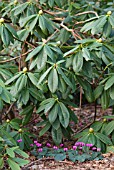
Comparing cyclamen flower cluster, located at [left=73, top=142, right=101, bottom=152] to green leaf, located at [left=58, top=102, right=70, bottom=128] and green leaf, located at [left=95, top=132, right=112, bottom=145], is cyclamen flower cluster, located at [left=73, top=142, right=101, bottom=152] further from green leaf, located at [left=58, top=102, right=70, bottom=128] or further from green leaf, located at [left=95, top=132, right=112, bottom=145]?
green leaf, located at [left=58, top=102, right=70, bottom=128]

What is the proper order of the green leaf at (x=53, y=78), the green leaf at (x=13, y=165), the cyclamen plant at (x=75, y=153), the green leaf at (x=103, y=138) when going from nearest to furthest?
the green leaf at (x=13, y=165) < the green leaf at (x=53, y=78) < the cyclamen plant at (x=75, y=153) < the green leaf at (x=103, y=138)

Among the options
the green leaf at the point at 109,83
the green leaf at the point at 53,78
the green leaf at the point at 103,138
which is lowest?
the green leaf at the point at 103,138

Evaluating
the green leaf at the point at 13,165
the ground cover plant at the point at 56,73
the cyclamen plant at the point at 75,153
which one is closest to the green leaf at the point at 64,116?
the ground cover plant at the point at 56,73

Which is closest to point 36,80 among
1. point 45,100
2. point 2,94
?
point 45,100

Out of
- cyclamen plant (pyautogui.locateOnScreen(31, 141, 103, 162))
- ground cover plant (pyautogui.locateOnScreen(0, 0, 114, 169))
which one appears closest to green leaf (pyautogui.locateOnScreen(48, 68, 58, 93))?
ground cover plant (pyautogui.locateOnScreen(0, 0, 114, 169))

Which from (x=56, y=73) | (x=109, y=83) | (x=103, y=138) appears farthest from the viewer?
(x=103, y=138)

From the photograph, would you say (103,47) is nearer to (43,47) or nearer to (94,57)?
(94,57)

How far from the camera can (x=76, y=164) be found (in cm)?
251

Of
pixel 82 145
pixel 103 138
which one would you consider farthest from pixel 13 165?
pixel 103 138

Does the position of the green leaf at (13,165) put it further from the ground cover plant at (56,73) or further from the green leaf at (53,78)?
the green leaf at (53,78)

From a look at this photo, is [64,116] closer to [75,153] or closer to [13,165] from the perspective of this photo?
[75,153]

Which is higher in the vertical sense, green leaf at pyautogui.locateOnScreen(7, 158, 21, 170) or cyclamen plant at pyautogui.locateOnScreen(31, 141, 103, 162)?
green leaf at pyautogui.locateOnScreen(7, 158, 21, 170)

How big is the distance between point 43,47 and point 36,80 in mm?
258

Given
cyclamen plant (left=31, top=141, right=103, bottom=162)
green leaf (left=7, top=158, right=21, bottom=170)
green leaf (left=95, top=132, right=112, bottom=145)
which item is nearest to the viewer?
green leaf (left=7, top=158, right=21, bottom=170)
